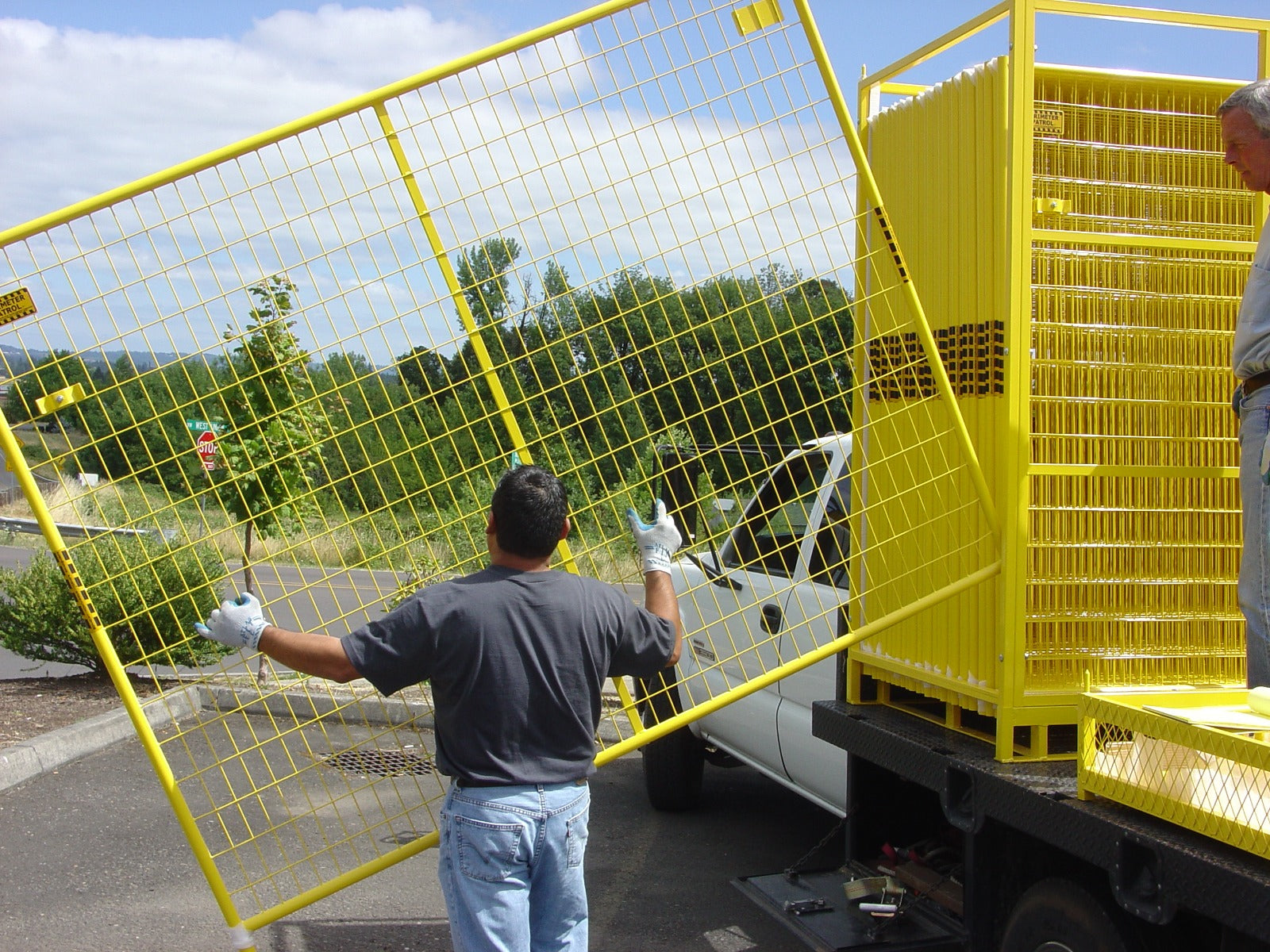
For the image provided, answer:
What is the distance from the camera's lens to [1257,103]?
313cm

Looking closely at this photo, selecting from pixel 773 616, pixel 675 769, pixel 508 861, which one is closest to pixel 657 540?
pixel 508 861

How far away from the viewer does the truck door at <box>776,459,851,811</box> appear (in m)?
4.85

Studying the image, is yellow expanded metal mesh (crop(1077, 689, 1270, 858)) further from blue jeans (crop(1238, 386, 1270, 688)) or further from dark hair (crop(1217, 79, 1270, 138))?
dark hair (crop(1217, 79, 1270, 138))

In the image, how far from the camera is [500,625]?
2.89 m

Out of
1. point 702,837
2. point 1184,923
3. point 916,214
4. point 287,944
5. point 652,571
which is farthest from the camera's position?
point 702,837

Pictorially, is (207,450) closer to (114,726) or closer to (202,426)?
(202,426)

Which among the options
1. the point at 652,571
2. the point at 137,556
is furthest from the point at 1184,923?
the point at 137,556

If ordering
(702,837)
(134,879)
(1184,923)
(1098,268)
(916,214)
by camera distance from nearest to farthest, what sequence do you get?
(1184,923) < (1098,268) < (916,214) < (134,879) < (702,837)

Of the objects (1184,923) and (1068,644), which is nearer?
(1184,923)

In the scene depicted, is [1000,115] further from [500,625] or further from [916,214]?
[500,625]

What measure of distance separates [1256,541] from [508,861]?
2105mm

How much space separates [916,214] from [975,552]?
1.22 m


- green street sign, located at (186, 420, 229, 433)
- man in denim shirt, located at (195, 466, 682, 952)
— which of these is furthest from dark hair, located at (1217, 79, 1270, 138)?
green street sign, located at (186, 420, 229, 433)

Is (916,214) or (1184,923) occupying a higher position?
(916,214)
